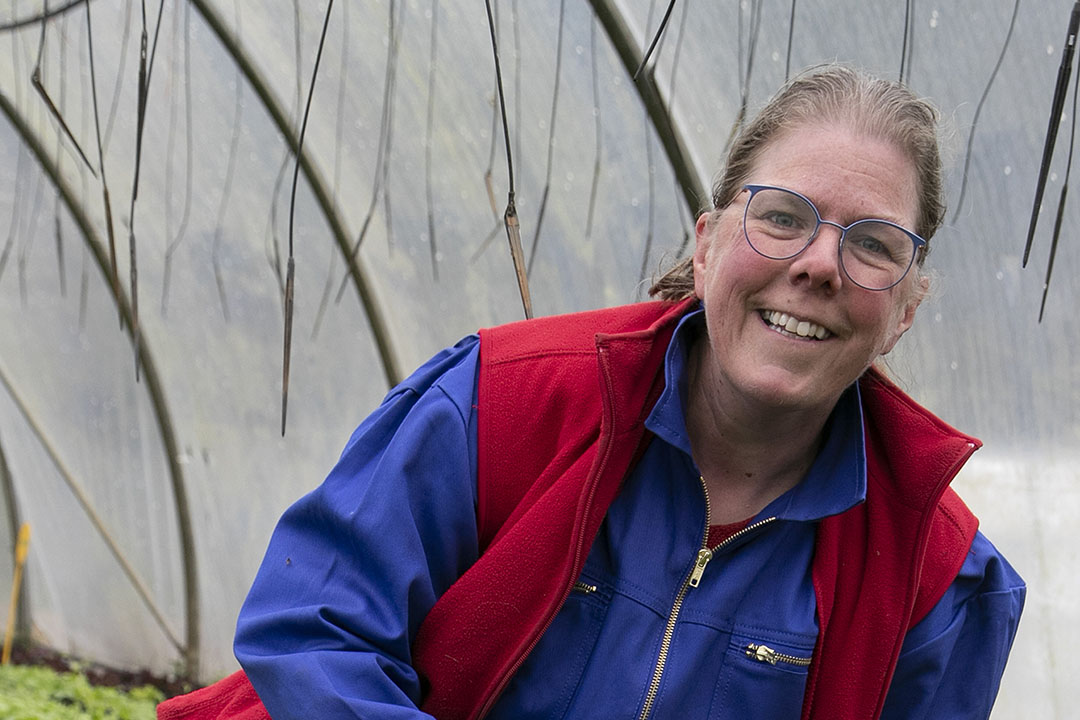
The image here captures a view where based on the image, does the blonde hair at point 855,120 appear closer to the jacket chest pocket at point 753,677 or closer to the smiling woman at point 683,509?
the smiling woman at point 683,509

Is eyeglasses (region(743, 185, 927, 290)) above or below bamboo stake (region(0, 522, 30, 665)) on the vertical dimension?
above

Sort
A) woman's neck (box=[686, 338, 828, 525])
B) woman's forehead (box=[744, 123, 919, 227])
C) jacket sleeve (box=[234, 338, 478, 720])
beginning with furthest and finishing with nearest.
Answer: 1. woman's neck (box=[686, 338, 828, 525])
2. woman's forehead (box=[744, 123, 919, 227])
3. jacket sleeve (box=[234, 338, 478, 720])

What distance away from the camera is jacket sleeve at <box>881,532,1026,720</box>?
1.55m

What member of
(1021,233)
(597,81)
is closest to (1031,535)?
(1021,233)

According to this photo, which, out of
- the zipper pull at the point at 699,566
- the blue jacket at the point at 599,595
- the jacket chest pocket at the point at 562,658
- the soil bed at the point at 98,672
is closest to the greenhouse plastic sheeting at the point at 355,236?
the soil bed at the point at 98,672

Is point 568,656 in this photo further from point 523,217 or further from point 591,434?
point 523,217

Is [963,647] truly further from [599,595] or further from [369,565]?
[369,565]

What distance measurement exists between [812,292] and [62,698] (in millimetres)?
4188

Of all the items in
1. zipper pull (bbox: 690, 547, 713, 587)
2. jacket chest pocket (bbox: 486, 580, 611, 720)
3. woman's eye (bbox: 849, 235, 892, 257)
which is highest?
woman's eye (bbox: 849, 235, 892, 257)

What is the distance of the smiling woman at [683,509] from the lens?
1.37 metres

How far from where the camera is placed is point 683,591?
146 cm

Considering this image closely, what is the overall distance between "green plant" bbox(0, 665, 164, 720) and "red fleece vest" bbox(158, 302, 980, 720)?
2622 mm

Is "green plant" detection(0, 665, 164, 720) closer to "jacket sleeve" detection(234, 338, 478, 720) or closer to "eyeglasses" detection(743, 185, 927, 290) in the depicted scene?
"jacket sleeve" detection(234, 338, 478, 720)

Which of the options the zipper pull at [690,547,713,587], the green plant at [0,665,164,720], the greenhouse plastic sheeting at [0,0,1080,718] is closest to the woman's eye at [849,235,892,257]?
Result: the greenhouse plastic sheeting at [0,0,1080,718]
